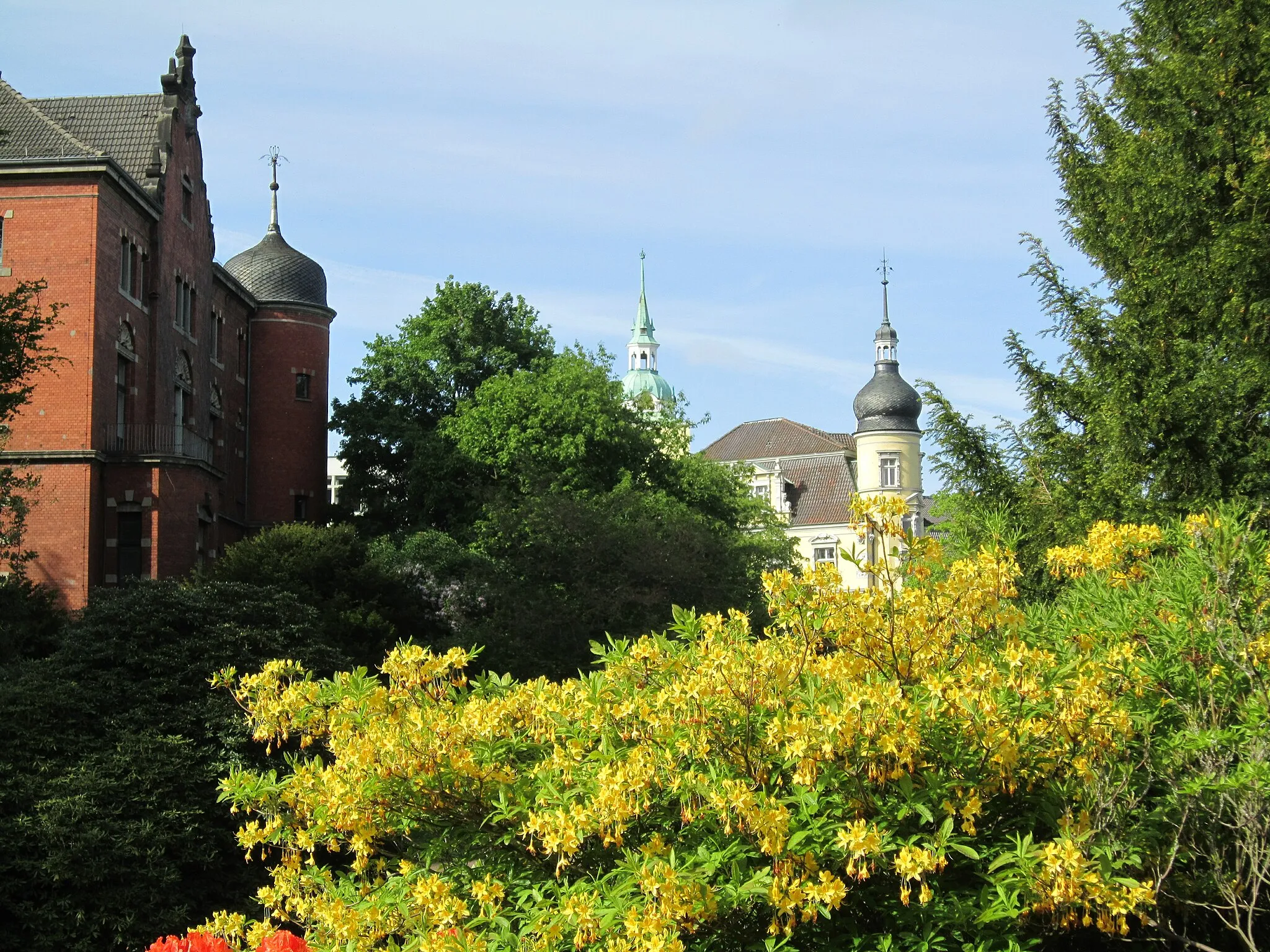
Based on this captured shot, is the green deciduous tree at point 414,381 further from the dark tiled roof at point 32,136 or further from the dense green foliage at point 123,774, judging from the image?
the dense green foliage at point 123,774

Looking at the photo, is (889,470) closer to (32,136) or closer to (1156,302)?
(32,136)

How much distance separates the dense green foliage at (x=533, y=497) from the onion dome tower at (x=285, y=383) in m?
1.55

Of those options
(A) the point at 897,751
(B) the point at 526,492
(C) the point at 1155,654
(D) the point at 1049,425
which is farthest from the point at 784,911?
(B) the point at 526,492

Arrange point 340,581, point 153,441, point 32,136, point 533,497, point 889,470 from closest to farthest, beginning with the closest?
point 340,581 → point 533,497 → point 32,136 → point 153,441 → point 889,470

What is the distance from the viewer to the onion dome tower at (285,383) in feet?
152

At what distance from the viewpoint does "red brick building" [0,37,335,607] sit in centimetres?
3256

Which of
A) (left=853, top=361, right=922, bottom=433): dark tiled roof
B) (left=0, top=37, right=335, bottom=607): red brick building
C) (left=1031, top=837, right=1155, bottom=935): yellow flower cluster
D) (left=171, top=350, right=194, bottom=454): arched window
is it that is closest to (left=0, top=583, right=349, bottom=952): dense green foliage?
(left=1031, top=837, right=1155, bottom=935): yellow flower cluster

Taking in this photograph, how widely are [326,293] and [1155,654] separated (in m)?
44.8

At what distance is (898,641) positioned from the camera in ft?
21.7

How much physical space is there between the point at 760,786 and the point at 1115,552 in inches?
133

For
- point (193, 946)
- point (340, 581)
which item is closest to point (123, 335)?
point (340, 581)

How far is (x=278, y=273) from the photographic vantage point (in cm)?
4756

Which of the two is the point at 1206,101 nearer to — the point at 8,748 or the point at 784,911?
the point at 784,911

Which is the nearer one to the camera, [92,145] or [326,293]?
[92,145]
